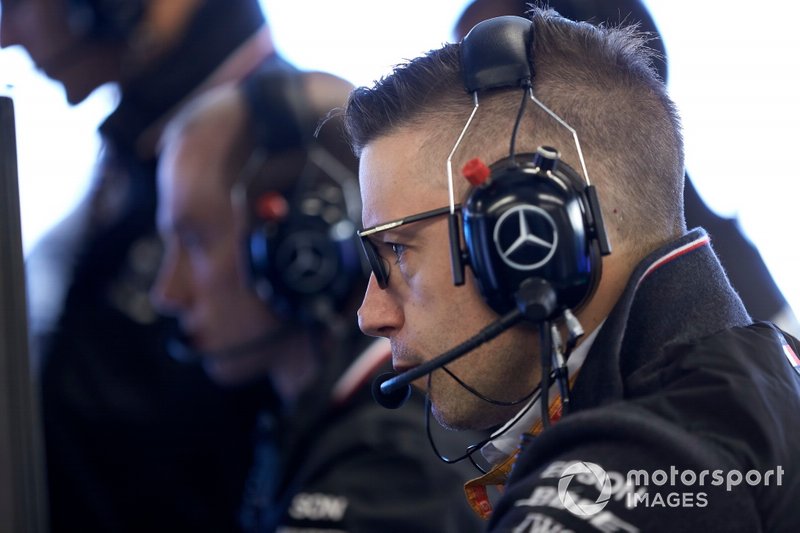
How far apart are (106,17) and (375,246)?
1.90 meters

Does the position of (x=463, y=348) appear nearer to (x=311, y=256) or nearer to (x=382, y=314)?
(x=382, y=314)

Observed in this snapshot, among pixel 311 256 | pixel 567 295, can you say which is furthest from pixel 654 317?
pixel 311 256

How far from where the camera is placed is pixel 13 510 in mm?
800

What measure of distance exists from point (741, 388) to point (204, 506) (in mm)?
2065

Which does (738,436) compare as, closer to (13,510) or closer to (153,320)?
(13,510)

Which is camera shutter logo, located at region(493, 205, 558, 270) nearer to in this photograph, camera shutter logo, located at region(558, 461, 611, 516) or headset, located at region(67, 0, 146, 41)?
camera shutter logo, located at region(558, 461, 611, 516)

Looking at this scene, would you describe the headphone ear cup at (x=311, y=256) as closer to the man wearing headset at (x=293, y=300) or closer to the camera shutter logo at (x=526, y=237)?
the man wearing headset at (x=293, y=300)

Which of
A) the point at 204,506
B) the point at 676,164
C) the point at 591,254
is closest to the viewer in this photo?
the point at 591,254

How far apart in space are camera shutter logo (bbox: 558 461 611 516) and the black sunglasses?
31 cm

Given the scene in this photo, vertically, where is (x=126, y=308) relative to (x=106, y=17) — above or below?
below

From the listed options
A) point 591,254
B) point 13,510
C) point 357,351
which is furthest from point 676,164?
point 357,351

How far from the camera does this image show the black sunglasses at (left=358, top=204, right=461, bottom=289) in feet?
3.21

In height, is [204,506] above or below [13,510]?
below

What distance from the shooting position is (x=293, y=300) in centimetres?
180
